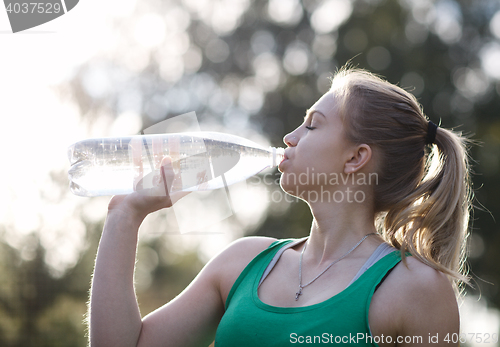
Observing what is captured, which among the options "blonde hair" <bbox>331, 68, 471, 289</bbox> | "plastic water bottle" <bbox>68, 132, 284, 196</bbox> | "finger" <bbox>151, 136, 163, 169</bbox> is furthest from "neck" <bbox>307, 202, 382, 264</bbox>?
"finger" <bbox>151, 136, 163, 169</bbox>

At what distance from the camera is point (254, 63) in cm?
906

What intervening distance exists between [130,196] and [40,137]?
5693 millimetres

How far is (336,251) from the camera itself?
5.59ft

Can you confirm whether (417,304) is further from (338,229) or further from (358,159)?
(358,159)

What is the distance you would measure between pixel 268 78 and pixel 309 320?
7.89m

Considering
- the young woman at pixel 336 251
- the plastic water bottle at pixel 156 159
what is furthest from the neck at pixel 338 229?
the plastic water bottle at pixel 156 159

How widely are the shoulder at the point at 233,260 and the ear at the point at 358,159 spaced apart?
0.49 meters

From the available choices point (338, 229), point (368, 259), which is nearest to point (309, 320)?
point (368, 259)

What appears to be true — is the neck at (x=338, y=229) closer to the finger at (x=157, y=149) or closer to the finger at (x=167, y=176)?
the finger at (x=167, y=176)

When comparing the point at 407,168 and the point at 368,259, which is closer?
the point at 368,259

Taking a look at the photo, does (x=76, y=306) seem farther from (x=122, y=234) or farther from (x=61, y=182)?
(x=122, y=234)

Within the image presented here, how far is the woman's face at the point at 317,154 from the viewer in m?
1.70

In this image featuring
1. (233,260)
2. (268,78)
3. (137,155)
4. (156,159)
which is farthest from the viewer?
(268,78)

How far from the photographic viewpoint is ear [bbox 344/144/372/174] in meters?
1.73
